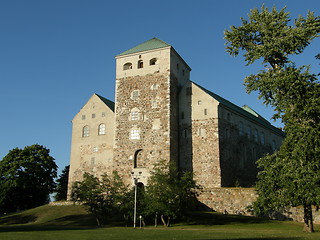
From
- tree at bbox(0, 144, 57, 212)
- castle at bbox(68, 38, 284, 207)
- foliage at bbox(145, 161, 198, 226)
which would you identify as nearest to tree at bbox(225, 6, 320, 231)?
foliage at bbox(145, 161, 198, 226)

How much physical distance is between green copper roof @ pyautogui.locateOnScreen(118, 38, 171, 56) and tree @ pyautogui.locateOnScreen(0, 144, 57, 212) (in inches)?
783

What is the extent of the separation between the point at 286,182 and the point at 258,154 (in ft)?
97.8

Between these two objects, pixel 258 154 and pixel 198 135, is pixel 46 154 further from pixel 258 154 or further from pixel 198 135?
pixel 258 154

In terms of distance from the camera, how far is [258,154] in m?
52.8

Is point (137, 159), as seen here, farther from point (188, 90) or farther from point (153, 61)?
point (153, 61)

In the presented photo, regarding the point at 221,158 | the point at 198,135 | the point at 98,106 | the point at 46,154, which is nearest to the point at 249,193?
the point at 221,158

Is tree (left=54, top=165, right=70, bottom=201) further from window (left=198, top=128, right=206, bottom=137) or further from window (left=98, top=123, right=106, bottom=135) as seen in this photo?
window (left=198, top=128, right=206, bottom=137)

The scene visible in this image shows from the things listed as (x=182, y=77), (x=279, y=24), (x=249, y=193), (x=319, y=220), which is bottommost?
(x=319, y=220)

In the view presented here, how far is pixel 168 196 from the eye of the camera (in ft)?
103

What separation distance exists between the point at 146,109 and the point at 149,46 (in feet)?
27.4

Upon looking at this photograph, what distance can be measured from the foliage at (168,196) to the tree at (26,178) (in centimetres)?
2482

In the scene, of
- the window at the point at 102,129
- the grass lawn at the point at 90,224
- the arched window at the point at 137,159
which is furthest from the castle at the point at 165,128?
the grass lawn at the point at 90,224

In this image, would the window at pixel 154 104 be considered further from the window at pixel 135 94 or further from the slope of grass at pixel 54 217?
the slope of grass at pixel 54 217

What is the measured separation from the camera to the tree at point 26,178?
49.8 metres
